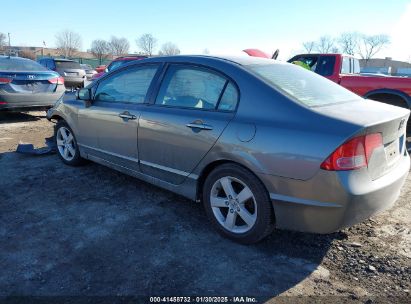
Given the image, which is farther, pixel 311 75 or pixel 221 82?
pixel 311 75

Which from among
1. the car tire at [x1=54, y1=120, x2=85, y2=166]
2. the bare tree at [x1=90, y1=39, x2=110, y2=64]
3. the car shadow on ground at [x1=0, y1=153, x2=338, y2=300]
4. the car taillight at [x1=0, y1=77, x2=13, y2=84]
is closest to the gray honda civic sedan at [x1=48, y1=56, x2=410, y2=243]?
the car shadow on ground at [x1=0, y1=153, x2=338, y2=300]

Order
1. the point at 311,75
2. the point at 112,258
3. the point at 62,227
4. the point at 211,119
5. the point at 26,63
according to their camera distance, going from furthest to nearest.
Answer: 1. the point at 26,63
2. the point at 311,75
3. the point at 62,227
4. the point at 211,119
5. the point at 112,258

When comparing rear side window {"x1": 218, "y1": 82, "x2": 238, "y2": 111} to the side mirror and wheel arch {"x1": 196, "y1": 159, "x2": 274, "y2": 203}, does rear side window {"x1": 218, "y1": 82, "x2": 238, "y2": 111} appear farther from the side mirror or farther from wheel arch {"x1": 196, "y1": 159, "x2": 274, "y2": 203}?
the side mirror

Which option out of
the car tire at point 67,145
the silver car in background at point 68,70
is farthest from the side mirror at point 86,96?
the silver car in background at point 68,70

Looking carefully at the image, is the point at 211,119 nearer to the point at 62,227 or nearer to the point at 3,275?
the point at 62,227

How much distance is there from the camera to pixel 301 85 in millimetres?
3143

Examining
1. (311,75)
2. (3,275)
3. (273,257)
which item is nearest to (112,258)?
(3,275)

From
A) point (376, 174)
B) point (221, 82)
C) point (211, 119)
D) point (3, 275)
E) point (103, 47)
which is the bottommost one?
point (3, 275)

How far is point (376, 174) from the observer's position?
262 cm

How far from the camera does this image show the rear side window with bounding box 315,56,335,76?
815 cm

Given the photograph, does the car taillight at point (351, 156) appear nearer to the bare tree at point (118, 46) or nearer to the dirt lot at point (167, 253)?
the dirt lot at point (167, 253)

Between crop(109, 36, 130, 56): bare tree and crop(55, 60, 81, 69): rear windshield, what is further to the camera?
crop(109, 36, 130, 56): bare tree

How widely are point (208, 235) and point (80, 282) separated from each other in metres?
1.17

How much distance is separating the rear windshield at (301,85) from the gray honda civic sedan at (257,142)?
16mm
